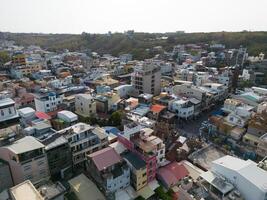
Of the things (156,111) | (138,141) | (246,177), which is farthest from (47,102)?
(246,177)

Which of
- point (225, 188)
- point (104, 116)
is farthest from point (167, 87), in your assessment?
point (225, 188)

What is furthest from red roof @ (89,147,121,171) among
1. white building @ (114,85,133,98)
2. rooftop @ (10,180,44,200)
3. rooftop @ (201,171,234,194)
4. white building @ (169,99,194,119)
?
white building @ (114,85,133,98)

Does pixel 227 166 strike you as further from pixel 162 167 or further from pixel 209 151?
pixel 209 151

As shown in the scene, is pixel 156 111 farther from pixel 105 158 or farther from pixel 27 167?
pixel 27 167

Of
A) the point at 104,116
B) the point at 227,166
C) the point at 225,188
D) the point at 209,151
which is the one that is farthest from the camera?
the point at 104,116

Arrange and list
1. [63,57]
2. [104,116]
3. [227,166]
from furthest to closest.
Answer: [63,57]
[104,116]
[227,166]

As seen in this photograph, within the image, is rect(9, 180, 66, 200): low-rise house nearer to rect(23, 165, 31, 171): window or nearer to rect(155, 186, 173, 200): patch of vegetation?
rect(23, 165, 31, 171): window

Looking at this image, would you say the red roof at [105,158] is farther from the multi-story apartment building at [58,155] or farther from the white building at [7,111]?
the white building at [7,111]

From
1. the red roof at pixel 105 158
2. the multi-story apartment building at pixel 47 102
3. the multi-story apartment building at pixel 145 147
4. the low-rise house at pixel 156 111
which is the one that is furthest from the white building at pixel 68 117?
the low-rise house at pixel 156 111
